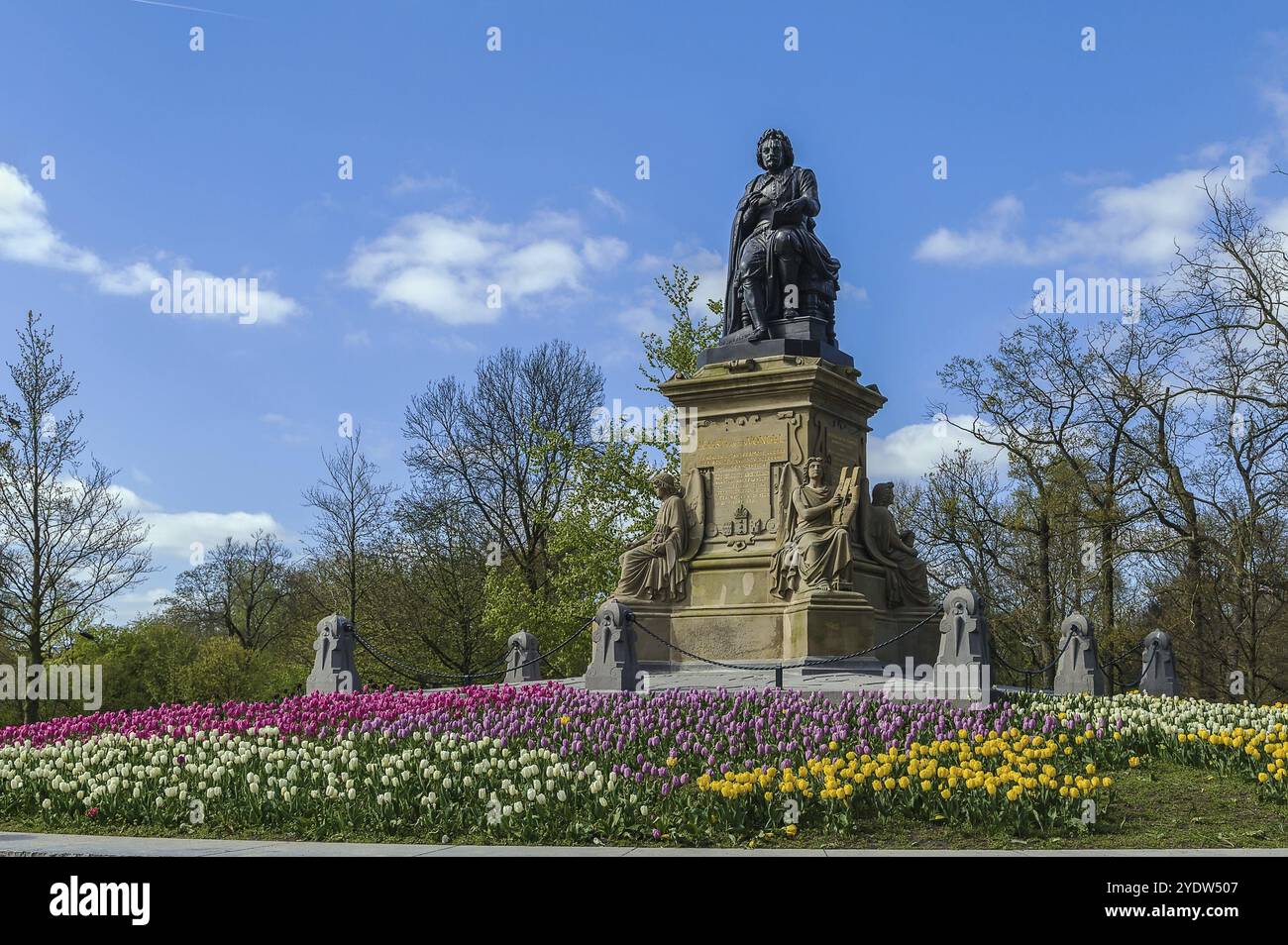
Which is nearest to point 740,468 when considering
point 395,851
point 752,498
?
point 752,498

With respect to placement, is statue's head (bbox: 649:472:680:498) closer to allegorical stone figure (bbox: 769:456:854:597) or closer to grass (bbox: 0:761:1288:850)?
allegorical stone figure (bbox: 769:456:854:597)

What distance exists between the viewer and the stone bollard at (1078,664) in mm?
19016

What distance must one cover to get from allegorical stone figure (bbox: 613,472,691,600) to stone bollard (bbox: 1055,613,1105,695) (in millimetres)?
5330

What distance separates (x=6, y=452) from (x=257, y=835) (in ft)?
79.5

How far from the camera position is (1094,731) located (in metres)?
12.8

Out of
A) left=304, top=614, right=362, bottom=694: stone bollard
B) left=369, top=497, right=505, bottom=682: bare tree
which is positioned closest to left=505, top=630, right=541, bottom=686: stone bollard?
left=304, top=614, right=362, bottom=694: stone bollard

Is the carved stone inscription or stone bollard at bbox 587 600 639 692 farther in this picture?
the carved stone inscription

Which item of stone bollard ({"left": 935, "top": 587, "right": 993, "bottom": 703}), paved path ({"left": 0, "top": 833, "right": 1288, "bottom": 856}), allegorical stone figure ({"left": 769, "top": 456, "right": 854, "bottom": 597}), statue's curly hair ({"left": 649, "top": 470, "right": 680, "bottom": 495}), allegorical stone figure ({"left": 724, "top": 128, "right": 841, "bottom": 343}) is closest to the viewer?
paved path ({"left": 0, "top": 833, "right": 1288, "bottom": 856})

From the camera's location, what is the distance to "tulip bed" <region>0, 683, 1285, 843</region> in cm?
952

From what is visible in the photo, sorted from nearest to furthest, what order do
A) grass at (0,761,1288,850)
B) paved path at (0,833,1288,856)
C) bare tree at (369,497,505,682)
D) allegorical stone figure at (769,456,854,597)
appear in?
paved path at (0,833,1288,856)
grass at (0,761,1288,850)
allegorical stone figure at (769,456,854,597)
bare tree at (369,497,505,682)

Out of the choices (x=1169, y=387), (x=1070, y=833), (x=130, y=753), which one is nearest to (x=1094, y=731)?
(x=1070, y=833)

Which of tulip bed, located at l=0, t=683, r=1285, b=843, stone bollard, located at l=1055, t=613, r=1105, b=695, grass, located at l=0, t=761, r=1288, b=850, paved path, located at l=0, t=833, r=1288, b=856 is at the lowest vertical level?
grass, located at l=0, t=761, r=1288, b=850

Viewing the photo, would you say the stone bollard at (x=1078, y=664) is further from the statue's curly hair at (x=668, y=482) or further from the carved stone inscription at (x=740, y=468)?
the statue's curly hair at (x=668, y=482)
